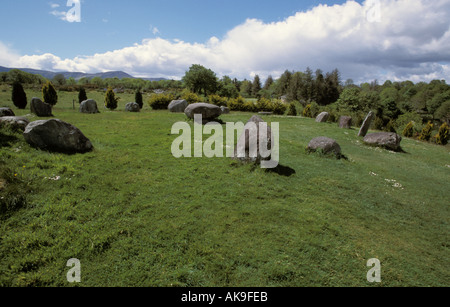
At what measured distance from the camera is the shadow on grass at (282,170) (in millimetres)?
8935

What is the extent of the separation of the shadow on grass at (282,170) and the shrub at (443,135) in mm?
21095

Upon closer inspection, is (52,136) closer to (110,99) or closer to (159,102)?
(110,99)

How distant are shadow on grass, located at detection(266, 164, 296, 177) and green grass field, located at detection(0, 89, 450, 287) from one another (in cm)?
6

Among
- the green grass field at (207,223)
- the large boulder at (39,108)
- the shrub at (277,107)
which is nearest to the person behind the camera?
the green grass field at (207,223)

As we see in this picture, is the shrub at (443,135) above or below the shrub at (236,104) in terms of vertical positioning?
below

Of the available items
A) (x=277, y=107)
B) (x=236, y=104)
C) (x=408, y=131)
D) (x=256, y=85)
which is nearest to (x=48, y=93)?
(x=236, y=104)

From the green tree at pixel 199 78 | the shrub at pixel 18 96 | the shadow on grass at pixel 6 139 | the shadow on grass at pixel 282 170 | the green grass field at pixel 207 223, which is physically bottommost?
the green grass field at pixel 207 223

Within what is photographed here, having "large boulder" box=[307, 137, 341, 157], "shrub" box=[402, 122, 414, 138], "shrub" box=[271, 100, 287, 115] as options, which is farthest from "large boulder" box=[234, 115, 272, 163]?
"shrub" box=[271, 100, 287, 115]

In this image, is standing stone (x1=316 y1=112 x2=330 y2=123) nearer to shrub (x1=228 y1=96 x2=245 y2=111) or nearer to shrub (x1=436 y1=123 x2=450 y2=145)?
shrub (x1=436 y1=123 x2=450 y2=145)

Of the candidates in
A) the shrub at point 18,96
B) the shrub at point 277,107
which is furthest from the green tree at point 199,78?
the shrub at point 18,96

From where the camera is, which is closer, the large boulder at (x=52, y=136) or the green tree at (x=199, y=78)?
the large boulder at (x=52, y=136)

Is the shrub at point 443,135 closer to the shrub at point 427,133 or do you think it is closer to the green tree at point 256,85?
the shrub at point 427,133
